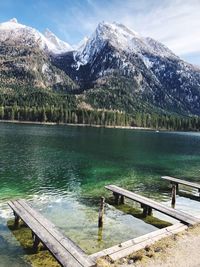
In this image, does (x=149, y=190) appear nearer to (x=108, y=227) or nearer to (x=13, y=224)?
(x=108, y=227)

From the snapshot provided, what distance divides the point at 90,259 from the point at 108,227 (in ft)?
39.6

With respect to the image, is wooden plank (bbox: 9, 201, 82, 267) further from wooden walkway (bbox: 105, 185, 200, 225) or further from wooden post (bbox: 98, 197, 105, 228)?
wooden walkway (bbox: 105, 185, 200, 225)

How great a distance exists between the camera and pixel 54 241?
89.9 ft

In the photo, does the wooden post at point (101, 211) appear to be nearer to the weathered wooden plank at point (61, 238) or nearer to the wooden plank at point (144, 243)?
the weathered wooden plank at point (61, 238)

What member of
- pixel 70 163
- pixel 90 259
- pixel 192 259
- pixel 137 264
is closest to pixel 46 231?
pixel 90 259

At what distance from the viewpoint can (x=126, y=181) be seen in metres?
63.5

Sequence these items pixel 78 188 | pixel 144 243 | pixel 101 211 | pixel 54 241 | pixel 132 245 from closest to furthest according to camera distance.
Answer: pixel 54 241
pixel 132 245
pixel 144 243
pixel 101 211
pixel 78 188

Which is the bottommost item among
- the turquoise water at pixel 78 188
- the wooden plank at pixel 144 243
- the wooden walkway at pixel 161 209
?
the turquoise water at pixel 78 188

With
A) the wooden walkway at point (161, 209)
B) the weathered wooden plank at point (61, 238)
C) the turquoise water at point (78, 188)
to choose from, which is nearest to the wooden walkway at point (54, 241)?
the weathered wooden plank at point (61, 238)

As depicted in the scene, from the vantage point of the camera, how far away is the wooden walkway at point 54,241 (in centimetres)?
2436

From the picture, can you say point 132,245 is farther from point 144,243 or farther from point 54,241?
point 54,241

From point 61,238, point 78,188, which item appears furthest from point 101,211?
point 78,188

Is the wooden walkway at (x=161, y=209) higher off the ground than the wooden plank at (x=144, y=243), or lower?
higher

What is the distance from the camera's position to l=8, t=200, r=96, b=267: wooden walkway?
2436 centimetres
